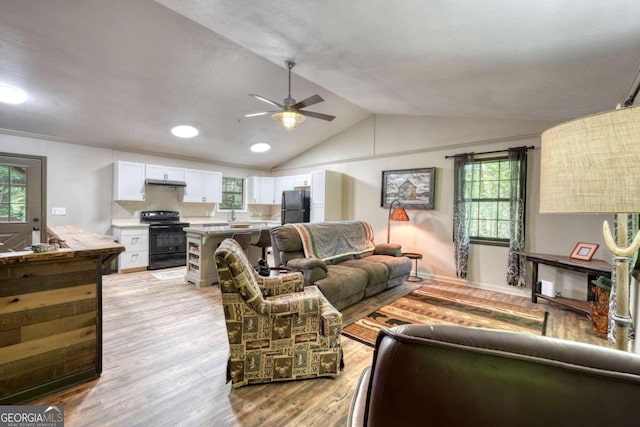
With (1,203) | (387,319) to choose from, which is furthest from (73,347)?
(1,203)

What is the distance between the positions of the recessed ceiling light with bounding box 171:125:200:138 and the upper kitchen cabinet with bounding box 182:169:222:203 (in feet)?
3.04

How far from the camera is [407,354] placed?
→ 0.66 meters

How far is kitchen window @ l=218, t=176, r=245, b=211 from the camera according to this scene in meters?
7.23

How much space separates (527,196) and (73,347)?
542cm

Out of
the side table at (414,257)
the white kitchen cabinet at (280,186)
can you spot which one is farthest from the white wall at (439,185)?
the white kitchen cabinet at (280,186)

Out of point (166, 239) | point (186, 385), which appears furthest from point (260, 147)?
point (186, 385)

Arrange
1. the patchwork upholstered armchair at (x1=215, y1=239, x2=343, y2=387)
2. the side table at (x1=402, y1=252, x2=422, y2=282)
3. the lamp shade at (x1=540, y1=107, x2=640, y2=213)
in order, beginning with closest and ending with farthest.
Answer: the lamp shade at (x1=540, y1=107, x2=640, y2=213) < the patchwork upholstered armchair at (x1=215, y1=239, x2=343, y2=387) < the side table at (x1=402, y1=252, x2=422, y2=282)

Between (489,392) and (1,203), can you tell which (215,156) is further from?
(489,392)

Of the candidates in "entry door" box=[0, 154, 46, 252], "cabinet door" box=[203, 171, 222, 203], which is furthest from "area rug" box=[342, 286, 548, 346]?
"entry door" box=[0, 154, 46, 252]

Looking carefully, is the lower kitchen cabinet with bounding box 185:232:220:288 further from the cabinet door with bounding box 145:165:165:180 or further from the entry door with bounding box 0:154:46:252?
the entry door with bounding box 0:154:46:252

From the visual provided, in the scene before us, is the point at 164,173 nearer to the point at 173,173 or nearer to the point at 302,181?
the point at 173,173

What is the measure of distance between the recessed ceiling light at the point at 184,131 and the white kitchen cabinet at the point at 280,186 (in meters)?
2.44

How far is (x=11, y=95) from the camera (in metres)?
3.66

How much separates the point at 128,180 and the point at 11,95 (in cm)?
194
